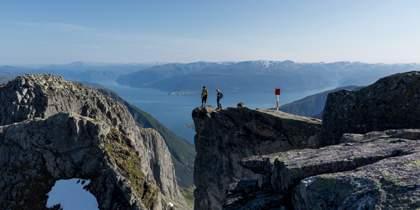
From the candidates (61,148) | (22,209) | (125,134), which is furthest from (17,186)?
(125,134)

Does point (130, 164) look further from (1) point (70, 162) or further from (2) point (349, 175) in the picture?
(2) point (349, 175)

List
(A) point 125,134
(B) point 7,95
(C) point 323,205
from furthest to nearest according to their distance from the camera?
1. (B) point 7,95
2. (A) point 125,134
3. (C) point 323,205

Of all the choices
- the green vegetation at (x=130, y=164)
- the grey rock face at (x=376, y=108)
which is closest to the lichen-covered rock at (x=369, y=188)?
the grey rock face at (x=376, y=108)

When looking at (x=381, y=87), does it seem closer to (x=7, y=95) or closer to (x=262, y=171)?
(x=262, y=171)

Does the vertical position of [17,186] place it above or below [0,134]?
below

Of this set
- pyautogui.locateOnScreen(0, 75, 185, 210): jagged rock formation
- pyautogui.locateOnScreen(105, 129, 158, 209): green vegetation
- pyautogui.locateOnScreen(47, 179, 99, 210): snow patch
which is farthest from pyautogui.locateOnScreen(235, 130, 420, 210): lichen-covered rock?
pyautogui.locateOnScreen(105, 129, 158, 209): green vegetation

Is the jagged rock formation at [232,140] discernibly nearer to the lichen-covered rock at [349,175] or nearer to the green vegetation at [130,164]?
the green vegetation at [130,164]

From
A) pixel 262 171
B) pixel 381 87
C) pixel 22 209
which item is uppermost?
pixel 381 87
